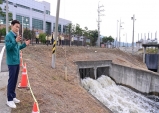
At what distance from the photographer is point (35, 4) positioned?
7175 centimetres

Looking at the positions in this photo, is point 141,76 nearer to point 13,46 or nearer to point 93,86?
point 93,86

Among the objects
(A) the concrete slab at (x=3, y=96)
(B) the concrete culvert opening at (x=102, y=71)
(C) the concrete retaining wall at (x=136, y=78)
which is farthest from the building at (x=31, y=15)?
(A) the concrete slab at (x=3, y=96)

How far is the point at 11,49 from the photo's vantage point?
174 inches

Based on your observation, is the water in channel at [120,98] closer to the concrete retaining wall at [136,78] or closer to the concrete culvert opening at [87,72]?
the concrete retaining wall at [136,78]

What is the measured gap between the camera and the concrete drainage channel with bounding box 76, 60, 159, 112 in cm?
1889

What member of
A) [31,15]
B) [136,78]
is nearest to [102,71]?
[136,78]

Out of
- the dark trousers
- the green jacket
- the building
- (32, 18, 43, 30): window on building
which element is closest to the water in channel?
the dark trousers

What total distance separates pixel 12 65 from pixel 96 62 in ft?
55.4

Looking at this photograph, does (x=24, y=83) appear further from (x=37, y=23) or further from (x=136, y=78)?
(x=37, y=23)

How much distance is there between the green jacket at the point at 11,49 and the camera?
168 inches

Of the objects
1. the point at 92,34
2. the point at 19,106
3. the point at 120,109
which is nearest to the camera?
the point at 19,106

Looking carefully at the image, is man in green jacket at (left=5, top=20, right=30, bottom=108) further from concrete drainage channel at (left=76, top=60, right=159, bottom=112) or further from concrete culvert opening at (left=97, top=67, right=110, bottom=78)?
concrete culvert opening at (left=97, top=67, right=110, bottom=78)

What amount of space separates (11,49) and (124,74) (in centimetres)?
1867

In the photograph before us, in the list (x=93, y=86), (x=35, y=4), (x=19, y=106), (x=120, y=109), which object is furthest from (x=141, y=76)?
(x=35, y=4)
